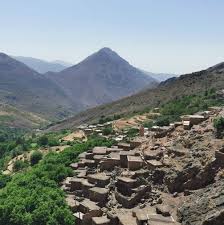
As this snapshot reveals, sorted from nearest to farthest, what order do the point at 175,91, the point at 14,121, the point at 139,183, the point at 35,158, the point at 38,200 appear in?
the point at 139,183, the point at 38,200, the point at 35,158, the point at 175,91, the point at 14,121

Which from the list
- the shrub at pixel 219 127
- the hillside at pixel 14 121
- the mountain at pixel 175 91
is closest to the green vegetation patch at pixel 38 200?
the shrub at pixel 219 127

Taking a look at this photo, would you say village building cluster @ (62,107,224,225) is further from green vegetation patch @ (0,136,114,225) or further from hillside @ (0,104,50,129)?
hillside @ (0,104,50,129)

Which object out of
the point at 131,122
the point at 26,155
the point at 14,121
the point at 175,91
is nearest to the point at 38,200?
the point at 26,155

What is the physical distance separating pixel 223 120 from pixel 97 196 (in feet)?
28.4

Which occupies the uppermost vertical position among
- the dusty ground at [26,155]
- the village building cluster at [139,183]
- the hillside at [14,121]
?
the village building cluster at [139,183]

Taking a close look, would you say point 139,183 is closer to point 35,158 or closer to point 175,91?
point 35,158

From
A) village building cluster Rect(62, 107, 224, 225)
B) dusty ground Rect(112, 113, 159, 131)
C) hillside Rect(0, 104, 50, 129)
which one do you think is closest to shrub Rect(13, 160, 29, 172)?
dusty ground Rect(112, 113, 159, 131)

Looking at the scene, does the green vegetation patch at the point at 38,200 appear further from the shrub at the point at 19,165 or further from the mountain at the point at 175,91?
the mountain at the point at 175,91

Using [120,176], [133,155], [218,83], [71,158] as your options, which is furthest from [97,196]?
[218,83]

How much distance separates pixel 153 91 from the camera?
389 ft

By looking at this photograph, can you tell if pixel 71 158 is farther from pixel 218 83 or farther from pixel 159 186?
pixel 218 83

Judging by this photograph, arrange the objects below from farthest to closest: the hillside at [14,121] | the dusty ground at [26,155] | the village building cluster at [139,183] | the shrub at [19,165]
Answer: the hillside at [14,121] < the dusty ground at [26,155] < the shrub at [19,165] < the village building cluster at [139,183]

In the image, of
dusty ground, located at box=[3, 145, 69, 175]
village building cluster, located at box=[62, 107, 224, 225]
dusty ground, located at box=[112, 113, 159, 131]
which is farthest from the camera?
dusty ground, located at box=[112, 113, 159, 131]

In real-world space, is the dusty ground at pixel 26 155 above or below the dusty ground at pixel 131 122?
below
